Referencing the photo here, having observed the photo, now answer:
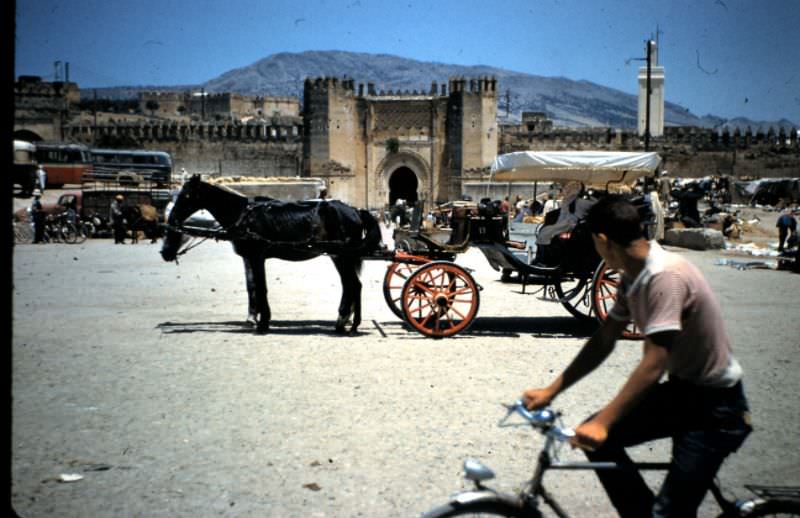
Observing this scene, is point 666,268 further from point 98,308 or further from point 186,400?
point 98,308

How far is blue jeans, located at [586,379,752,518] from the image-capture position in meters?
2.30

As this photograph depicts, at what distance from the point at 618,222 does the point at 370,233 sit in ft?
17.8

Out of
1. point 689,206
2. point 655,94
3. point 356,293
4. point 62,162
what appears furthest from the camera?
point 655,94

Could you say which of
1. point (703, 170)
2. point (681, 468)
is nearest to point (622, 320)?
point (681, 468)

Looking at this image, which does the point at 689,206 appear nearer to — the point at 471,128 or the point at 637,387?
the point at 637,387

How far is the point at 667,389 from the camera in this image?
2.45 metres

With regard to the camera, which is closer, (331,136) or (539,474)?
(539,474)

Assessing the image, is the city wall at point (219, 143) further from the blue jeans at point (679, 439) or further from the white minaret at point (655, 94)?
the blue jeans at point (679, 439)

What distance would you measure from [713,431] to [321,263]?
1357cm

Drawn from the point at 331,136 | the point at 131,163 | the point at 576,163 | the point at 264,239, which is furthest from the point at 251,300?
the point at 331,136

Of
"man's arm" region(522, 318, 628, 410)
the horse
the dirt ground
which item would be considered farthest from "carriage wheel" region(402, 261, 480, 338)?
"man's arm" region(522, 318, 628, 410)

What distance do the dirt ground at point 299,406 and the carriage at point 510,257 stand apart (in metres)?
0.30

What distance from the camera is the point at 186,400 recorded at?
4883 millimetres

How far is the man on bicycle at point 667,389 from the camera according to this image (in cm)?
227
